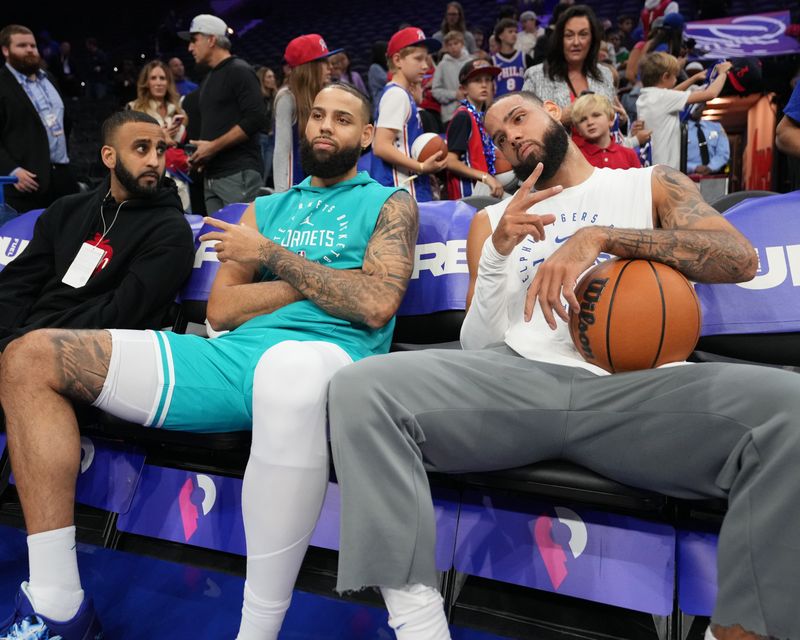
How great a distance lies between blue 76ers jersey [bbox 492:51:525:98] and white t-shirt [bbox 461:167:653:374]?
11.6 ft

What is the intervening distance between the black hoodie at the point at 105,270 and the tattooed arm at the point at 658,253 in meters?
1.45

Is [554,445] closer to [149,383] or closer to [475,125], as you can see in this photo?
[149,383]

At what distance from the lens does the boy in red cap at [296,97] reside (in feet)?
12.6

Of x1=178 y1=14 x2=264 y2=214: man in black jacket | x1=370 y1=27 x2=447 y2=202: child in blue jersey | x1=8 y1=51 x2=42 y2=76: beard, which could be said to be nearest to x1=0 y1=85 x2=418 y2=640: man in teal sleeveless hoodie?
x1=370 y1=27 x2=447 y2=202: child in blue jersey

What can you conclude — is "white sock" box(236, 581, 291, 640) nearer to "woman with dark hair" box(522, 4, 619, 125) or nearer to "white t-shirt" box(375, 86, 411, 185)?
"white t-shirt" box(375, 86, 411, 185)

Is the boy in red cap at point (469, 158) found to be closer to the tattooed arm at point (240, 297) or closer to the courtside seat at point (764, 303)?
the courtside seat at point (764, 303)

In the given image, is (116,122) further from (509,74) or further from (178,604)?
(509,74)

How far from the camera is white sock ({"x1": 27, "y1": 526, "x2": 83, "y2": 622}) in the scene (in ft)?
6.15

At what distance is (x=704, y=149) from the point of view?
542cm

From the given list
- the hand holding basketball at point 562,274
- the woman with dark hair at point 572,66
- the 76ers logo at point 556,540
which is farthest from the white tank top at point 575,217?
the woman with dark hair at point 572,66

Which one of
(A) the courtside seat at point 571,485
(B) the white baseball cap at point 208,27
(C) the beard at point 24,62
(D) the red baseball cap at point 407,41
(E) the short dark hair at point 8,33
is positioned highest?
(E) the short dark hair at point 8,33

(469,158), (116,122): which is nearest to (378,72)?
(469,158)

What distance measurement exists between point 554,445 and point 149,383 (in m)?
1.12

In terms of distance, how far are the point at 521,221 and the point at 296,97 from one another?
7.76ft
